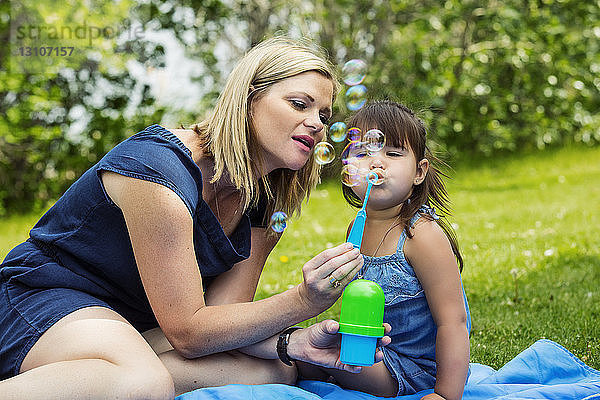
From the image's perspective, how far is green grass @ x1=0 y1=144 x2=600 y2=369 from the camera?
3014mm

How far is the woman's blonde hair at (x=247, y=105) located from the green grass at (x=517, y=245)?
403mm

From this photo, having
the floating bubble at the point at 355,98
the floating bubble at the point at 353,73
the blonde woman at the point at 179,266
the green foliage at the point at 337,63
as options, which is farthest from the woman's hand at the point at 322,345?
the green foliage at the point at 337,63

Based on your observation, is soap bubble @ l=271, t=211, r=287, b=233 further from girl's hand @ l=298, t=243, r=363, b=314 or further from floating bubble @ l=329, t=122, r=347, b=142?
girl's hand @ l=298, t=243, r=363, b=314

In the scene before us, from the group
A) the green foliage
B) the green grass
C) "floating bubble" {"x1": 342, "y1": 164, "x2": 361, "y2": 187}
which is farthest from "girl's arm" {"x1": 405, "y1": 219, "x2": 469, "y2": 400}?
the green foliage

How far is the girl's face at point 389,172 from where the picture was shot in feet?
6.91

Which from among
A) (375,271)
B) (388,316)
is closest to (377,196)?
(375,271)

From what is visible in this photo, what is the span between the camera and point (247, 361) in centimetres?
221

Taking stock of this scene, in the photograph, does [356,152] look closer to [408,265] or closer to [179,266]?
[408,265]

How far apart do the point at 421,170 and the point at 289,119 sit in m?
0.46

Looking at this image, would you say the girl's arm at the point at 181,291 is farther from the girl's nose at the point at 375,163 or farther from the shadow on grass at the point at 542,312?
the shadow on grass at the point at 542,312

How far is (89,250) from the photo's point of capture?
2047 millimetres

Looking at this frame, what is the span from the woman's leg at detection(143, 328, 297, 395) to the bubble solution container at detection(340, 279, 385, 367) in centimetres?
46

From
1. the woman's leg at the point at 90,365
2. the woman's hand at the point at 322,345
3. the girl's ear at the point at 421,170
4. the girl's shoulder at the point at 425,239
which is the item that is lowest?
the woman's hand at the point at 322,345

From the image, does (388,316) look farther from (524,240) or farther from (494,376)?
A: (524,240)
